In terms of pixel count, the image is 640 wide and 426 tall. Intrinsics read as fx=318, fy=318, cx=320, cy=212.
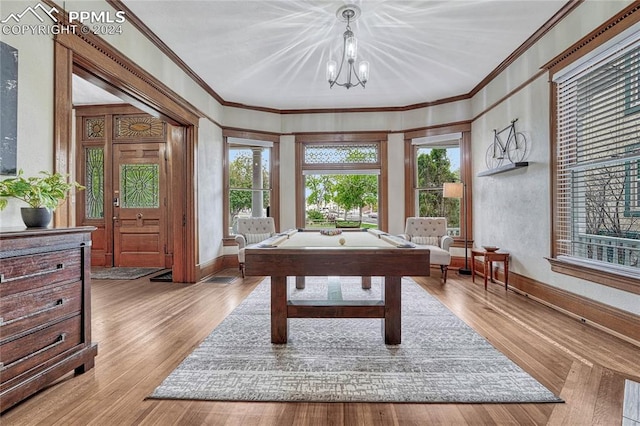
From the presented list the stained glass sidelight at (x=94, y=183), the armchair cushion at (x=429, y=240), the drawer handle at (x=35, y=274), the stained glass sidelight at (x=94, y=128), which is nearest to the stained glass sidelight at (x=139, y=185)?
Answer: the stained glass sidelight at (x=94, y=183)

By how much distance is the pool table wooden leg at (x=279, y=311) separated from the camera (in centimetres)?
248

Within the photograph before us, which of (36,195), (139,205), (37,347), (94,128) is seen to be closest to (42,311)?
(37,347)

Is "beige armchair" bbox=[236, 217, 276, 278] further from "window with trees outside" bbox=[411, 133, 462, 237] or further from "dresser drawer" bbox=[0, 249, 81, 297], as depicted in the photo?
"dresser drawer" bbox=[0, 249, 81, 297]

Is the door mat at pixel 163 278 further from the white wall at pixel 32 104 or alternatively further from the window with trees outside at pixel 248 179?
the white wall at pixel 32 104

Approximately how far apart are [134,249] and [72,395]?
4.48 metres

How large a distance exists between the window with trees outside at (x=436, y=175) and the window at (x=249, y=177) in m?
2.74

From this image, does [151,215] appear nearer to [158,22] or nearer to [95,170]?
[95,170]

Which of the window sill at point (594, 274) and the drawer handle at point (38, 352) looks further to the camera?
the window sill at point (594, 274)

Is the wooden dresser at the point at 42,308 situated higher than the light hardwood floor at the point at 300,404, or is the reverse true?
the wooden dresser at the point at 42,308

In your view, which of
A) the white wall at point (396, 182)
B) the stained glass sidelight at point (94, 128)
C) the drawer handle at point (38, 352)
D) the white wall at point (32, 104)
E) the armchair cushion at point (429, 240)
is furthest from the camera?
the white wall at point (396, 182)

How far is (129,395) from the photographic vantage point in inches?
71.1

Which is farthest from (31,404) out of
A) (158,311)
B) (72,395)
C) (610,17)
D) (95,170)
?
(95,170)

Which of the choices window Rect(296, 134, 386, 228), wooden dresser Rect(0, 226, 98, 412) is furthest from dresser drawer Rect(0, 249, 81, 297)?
window Rect(296, 134, 386, 228)

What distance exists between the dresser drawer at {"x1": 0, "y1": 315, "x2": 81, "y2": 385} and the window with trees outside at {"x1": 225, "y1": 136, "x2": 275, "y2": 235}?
3902mm
